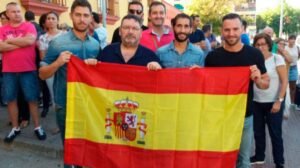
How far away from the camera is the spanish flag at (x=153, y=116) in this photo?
135 inches

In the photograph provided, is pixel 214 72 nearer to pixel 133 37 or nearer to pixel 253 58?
pixel 253 58

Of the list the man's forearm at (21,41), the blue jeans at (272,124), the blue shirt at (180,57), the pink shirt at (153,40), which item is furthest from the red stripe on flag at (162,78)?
the man's forearm at (21,41)

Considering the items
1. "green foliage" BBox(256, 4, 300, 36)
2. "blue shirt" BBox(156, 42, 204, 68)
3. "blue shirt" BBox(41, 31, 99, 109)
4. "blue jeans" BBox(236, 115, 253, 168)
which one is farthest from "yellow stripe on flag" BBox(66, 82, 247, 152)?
"green foliage" BBox(256, 4, 300, 36)

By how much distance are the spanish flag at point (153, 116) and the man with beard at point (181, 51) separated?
0.24 meters

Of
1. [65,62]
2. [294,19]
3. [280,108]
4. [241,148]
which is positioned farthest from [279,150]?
[294,19]

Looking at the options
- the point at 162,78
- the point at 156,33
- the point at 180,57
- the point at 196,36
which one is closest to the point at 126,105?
the point at 162,78

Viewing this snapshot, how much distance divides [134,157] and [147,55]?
3.22 feet

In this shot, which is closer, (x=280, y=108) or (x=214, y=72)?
(x=214, y=72)

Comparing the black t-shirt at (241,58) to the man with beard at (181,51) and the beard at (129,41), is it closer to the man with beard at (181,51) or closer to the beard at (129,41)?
the man with beard at (181,51)

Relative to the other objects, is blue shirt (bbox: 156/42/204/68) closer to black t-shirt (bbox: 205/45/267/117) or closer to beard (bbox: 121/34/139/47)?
black t-shirt (bbox: 205/45/267/117)

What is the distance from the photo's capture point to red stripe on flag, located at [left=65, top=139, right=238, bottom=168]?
346 centimetres

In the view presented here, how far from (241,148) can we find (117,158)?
1241 millimetres

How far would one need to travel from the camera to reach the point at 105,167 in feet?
11.9

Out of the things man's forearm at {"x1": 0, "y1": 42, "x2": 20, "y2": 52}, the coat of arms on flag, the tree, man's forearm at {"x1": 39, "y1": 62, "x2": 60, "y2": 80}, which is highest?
the tree
